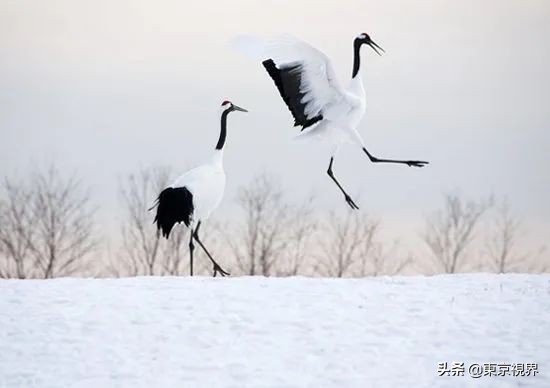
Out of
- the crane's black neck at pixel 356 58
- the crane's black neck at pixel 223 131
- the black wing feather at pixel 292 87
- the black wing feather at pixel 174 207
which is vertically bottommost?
the black wing feather at pixel 174 207

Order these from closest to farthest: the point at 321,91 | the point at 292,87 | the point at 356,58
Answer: the point at 292,87, the point at 321,91, the point at 356,58

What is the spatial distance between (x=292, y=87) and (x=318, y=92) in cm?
43

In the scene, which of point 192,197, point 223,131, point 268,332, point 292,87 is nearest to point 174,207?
point 192,197

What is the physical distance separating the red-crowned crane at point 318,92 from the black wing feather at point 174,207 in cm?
202

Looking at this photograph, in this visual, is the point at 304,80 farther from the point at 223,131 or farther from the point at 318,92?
the point at 223,131

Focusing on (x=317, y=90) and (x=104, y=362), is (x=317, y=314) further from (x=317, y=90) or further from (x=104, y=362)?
(x=317, y=90)

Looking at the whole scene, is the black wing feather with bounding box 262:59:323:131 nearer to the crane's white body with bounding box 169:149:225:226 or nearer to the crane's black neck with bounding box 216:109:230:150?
the crane's black neck with bounding box 216:109:230:150

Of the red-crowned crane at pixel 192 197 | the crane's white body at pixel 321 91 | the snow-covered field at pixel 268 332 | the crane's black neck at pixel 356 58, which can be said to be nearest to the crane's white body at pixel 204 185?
the red-crowned crane at pixel 192 197

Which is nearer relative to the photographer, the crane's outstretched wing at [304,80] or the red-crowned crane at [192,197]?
the crane's outstretched wing at [304,80]

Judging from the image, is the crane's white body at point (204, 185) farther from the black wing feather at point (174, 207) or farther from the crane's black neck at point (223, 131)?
the crane's black neck at point (223, 131)

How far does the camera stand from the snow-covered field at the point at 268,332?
11.3 metres

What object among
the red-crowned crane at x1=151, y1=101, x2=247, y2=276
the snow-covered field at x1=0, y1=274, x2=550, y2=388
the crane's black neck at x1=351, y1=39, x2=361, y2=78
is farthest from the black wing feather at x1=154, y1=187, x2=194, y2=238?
the crane's black neck at x1=351, y1=39, x2=361, y2=78

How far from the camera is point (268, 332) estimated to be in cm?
1223

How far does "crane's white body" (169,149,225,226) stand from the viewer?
51.4 feet
